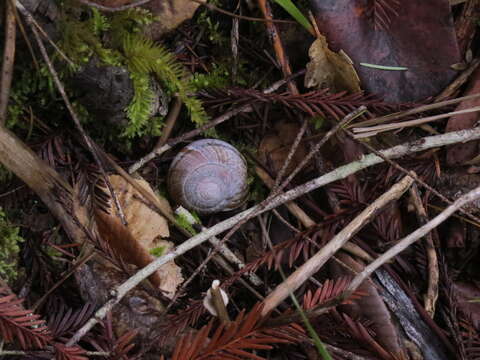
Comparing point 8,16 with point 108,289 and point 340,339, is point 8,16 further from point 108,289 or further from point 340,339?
point 340,339

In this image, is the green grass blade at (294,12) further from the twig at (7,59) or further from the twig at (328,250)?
the twig at (7,59)

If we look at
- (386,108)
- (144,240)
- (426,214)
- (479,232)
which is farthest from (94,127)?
(479,232)

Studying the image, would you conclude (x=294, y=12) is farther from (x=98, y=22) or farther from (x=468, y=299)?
(x=468, y=299)

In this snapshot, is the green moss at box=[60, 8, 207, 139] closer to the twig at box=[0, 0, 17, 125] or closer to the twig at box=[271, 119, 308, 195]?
the twig at box=[0, 0, 17, 125]

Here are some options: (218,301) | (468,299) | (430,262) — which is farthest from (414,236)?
(218,301)

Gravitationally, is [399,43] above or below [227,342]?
above

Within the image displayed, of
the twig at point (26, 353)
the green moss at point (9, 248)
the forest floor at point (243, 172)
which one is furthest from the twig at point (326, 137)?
the green moss at point (9, 248)
